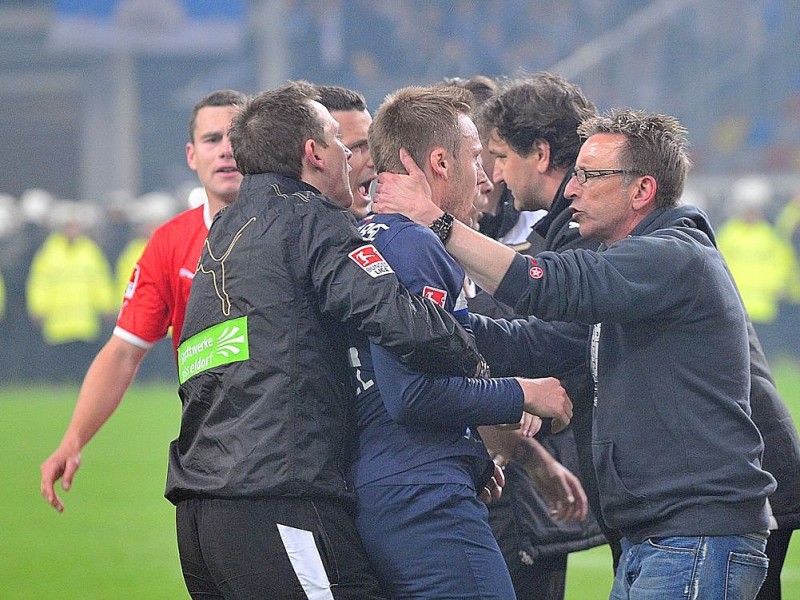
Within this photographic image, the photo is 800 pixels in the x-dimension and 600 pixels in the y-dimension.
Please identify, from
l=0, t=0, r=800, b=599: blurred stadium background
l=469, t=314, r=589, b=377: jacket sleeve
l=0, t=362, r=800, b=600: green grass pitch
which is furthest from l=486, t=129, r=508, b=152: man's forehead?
l=0, t=0, r=800, b=599: blurred stadium background

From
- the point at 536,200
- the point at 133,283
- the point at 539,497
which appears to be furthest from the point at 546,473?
the point at 133,283

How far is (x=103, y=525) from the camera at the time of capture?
26.2 feet

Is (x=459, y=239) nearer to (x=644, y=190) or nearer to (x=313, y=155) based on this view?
(x=313, y=155)

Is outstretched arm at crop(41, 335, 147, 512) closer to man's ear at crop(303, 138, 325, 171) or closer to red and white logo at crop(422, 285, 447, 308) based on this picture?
man's ear at crop(303, 138, 325, 171)

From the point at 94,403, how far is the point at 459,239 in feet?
5.98

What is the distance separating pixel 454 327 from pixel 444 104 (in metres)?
0.57

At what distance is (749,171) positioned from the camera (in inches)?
903

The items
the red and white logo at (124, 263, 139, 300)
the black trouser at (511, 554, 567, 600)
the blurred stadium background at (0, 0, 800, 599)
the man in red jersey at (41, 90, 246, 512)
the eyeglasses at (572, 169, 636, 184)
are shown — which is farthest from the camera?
the blurred stadium background at (0, 0, 800, 599)

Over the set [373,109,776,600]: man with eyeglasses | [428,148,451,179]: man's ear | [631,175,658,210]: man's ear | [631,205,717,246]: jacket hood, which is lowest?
[373,109,776,600]: man with eyeglasses

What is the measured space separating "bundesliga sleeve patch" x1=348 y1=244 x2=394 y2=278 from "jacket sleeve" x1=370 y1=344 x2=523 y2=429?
17 cm

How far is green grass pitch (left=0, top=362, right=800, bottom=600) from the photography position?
6.31 meters

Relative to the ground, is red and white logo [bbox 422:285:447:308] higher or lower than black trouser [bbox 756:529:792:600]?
higher

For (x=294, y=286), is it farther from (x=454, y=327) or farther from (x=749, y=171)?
(x=749, y=171)

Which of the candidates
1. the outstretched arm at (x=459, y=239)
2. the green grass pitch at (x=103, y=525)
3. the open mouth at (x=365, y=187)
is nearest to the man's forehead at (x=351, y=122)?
the open mouth at (x=365, y=187)
